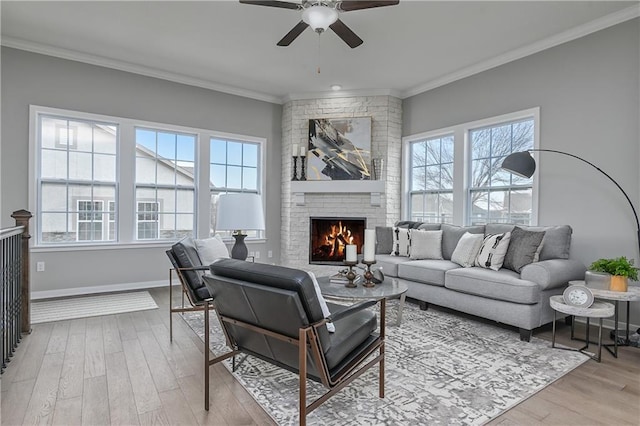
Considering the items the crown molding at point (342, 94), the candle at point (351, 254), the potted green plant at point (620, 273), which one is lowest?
the potted green plant at point (620, 273)

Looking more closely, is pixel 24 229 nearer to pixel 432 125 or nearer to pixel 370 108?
pixel 370 108

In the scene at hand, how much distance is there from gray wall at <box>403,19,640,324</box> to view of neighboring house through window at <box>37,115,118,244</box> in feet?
17.2

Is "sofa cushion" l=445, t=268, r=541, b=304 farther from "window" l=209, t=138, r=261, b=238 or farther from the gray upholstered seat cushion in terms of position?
"window" l=209, t=138, r=261, b=238

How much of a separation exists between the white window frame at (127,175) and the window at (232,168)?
0.09 metres

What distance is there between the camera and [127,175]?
16.1 feet

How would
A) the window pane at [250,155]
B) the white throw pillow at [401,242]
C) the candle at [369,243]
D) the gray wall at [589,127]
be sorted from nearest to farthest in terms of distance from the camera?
the candle at [369,243] < the gray wall at [589,127] < the white throw pillow at [401,242] < the window pane at [250,155]

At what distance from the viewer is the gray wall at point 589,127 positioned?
3414 millimetres

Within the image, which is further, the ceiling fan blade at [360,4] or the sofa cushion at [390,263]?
the sofa cushion at [390,263]

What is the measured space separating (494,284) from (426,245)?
128 cm

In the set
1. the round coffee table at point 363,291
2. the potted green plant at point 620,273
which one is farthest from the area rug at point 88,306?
the potted green plant at point 620,273

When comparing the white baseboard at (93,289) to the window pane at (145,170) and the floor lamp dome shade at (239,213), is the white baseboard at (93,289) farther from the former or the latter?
the floor lamp dome shade at (239,213)

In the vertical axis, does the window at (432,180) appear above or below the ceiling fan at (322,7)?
below

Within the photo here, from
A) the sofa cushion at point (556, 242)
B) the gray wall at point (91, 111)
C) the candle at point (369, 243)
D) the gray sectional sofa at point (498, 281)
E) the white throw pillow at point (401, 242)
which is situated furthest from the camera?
the white throw pillow at point (401, 242)

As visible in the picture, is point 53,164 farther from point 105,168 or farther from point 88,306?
point 88,306
